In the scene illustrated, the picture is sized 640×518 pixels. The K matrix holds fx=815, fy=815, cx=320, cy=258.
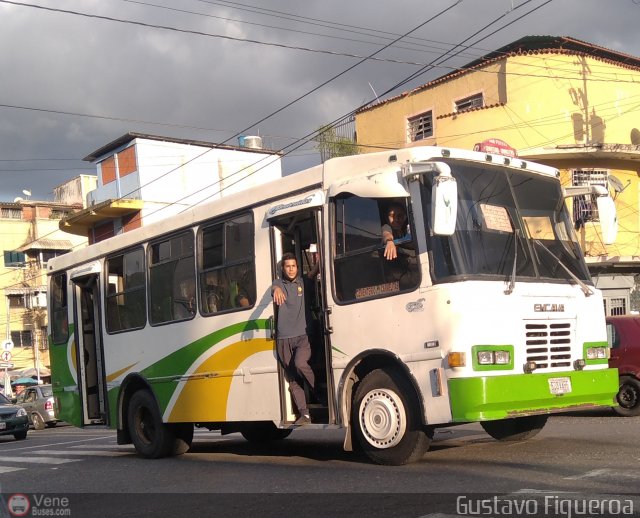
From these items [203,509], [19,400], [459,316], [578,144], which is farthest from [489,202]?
[19,400]

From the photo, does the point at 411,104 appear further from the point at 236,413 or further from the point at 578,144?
the point at 236,413

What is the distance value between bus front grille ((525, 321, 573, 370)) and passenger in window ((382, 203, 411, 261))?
1.45 meters

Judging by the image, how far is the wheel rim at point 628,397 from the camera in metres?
13.0

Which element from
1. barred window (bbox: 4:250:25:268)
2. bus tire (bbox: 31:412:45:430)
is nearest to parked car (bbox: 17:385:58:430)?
bus tire (bbox: 31:412:45:430)

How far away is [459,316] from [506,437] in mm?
2860

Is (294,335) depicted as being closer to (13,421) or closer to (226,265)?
(226,265)

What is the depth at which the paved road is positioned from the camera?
6.49 m

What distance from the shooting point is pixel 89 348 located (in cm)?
1322

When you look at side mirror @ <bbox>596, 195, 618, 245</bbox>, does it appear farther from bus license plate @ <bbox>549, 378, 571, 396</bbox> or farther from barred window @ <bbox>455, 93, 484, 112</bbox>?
barred window @ <bbox>455, 93, 484, 112</bbox>

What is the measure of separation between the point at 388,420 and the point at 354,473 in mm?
612

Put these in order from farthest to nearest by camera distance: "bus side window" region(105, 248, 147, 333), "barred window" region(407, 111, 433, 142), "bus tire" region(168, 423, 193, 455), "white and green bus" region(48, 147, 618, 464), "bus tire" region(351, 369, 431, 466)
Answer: "barred window" region(407, 111, 433, 142) → "bus side window" region(105, 248, 147, 333) → "bus tire" region(168, 423, 193, 455) → "bus tire" region(351, 369, 431, 466) → "white and green bus" region(48, 147, 618, 464)

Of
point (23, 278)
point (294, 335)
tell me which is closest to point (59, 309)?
point (294, 335)

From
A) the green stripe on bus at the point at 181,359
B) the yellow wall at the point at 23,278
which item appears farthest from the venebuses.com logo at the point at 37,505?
the yellow wall at the point at 23,278

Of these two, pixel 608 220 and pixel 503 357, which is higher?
pixel 608 220
